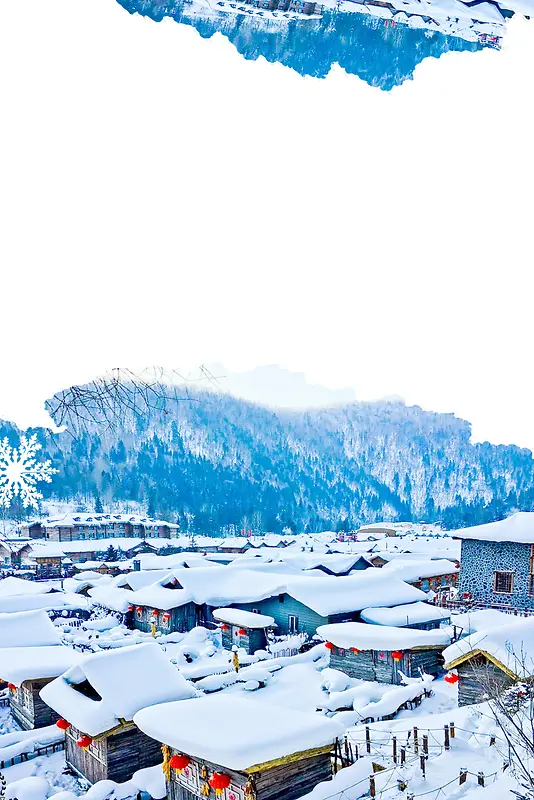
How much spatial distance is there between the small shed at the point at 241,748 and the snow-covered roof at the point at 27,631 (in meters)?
10.9

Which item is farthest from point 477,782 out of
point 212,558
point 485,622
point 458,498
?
point 458,498

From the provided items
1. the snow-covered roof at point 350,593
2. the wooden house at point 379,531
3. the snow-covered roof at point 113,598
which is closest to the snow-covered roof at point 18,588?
the snow-covered roof at point 113,598

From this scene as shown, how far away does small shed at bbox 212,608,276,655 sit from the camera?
2189 centimetres

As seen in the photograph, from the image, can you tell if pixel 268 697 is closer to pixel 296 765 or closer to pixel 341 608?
pixel 341 608

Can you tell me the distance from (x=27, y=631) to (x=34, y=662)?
3280 millimetres

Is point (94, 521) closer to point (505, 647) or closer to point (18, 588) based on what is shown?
point (18, 588)

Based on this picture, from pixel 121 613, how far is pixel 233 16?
29538 millimetres

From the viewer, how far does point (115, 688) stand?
11836mm

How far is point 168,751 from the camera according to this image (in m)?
9.21

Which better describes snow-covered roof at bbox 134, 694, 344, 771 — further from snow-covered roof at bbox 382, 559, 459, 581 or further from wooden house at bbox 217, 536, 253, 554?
wooden house at bbox 217, 536, 253, 554

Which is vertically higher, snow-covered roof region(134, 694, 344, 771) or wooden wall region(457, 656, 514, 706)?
snow-covered roof region(134, 694, 344, 771)

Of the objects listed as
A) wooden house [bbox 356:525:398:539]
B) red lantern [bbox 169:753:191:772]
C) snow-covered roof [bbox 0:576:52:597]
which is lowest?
wooden house [bbox 356:525:398:539]

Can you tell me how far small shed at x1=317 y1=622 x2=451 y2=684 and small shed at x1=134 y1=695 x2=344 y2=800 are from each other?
28.5 feet

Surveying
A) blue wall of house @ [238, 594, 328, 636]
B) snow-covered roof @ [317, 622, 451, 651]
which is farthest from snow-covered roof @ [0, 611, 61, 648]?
snow-covered roof @ [317, 622, 451, 651]
